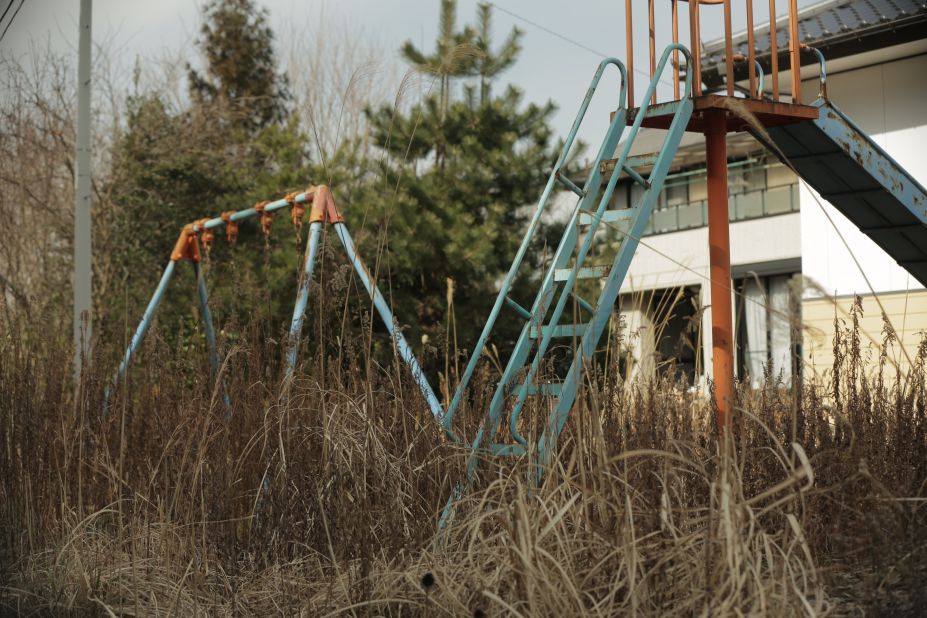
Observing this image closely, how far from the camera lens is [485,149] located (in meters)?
12.3

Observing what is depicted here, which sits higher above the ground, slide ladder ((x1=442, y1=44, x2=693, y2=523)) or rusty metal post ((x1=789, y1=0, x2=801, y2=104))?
rusty metal post ((x1=789, y1=0, x2=801, y2=104))

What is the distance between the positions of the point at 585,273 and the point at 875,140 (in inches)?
363

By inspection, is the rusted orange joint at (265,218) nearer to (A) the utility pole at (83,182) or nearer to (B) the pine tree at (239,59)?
(A) the utility pole at (83,182)

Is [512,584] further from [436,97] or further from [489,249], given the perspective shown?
[436,97]

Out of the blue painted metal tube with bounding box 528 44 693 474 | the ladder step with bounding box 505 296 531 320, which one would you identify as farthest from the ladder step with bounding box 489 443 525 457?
the ladder step with bounding box 505 296 531 320

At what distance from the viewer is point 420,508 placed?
3.37m

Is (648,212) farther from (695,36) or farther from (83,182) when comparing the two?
(83,182)

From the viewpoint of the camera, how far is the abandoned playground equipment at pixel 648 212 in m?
3.51

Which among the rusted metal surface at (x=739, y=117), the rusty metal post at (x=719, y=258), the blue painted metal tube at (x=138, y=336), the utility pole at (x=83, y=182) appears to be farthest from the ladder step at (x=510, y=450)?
the utility pole at (x=83, y=182)

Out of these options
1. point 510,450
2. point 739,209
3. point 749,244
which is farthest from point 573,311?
point 739,209

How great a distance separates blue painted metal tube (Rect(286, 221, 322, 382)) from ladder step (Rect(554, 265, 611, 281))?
38.1 inches

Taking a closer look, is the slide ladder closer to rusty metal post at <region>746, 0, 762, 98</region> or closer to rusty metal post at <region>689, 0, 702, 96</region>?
rusty metal post at <region>689, 0, 702, 96</region>

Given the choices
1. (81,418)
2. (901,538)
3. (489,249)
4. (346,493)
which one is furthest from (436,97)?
(901,538)

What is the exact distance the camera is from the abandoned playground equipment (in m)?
3.51
